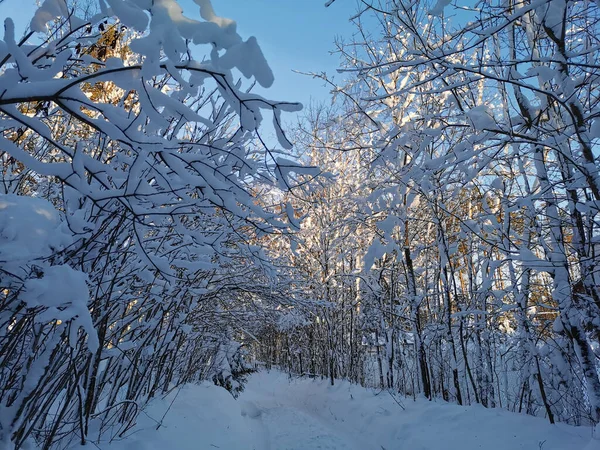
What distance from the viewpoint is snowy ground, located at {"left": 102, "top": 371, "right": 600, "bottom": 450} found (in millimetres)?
3572

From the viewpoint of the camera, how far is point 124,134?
4.16 ft

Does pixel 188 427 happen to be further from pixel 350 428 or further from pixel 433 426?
pixel 350 428

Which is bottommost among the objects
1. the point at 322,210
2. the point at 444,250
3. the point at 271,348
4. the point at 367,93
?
the point at 271,348

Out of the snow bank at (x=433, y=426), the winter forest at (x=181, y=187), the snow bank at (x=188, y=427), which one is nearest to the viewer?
the winter forest at (x=181, y=187)

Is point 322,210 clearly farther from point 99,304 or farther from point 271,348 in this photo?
point 271,348

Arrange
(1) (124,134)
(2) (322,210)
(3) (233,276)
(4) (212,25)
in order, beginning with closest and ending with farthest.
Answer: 1. (4) (212,25)
2. (1) (124,134)
3. (3) (233,276)
4. (2) (322,210)

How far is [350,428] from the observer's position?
6.63 metres

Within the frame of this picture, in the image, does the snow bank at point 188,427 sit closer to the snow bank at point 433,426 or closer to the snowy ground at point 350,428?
the snowy ground at point 350,428

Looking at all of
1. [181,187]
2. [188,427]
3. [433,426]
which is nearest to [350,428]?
[433,426]

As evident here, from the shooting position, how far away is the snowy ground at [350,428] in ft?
11.7

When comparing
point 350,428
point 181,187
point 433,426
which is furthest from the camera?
point 350,428

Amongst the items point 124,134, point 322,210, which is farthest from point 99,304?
point 322,210

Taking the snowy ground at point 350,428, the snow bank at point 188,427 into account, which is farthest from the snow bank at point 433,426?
the snow bank at point 188,427

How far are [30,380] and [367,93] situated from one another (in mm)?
7099
